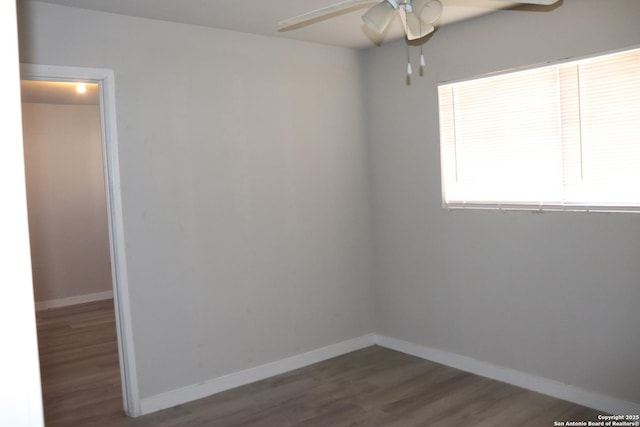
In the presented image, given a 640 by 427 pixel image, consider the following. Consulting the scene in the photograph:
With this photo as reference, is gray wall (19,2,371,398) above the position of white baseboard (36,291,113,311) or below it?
above

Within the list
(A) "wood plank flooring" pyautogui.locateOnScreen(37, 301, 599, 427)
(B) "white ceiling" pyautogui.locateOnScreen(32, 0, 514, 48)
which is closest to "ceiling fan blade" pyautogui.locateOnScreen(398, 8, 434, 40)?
(B) "white ceiling" pyautogui.locateOnScreen(32, 0, 514, 48)

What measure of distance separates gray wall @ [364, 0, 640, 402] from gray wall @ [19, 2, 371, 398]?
0.32 metres

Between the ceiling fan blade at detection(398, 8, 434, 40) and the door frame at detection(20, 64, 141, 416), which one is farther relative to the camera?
the door frame at detection(20, 64, 141, 416)

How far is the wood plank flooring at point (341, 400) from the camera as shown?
3.29 m

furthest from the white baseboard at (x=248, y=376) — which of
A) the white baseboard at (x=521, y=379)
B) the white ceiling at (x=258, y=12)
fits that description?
the white ceiling at (x=258, y=12)

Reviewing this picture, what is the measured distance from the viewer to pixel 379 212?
4672mm

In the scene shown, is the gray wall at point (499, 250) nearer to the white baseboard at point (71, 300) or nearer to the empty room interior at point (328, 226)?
the empty room interior at point (328, 226)

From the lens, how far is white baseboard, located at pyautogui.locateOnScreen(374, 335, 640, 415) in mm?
3207

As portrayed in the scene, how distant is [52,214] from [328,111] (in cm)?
442

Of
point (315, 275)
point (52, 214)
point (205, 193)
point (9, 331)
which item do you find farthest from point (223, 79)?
point (52, 214)

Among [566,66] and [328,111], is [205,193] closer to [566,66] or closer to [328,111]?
[328,111]

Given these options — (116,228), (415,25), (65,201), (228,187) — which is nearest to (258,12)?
(228,187)

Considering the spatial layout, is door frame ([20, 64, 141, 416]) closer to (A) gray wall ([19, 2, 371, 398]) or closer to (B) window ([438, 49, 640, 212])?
(A) gray wall ([19, 2, 371, 398])

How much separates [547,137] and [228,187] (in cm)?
224
